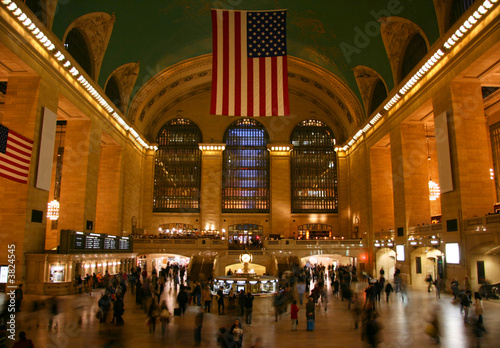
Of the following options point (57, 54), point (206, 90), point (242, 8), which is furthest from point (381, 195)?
point (57, 54)

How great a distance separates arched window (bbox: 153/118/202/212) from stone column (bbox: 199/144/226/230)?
2.80ft

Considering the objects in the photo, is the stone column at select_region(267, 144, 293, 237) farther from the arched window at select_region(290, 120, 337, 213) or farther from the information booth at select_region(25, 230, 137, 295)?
the information booth at select_region(25, 230, 137, 295)

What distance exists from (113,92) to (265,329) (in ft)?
79.6

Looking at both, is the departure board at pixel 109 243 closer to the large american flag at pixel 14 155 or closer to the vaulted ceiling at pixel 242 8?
the large american flag at pixel 14 155

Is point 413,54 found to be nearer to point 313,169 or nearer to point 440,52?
point 440,52

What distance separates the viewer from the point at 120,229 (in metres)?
32.8

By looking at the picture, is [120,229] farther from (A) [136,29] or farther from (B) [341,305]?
(B) [341,305]

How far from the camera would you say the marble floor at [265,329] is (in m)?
9.85

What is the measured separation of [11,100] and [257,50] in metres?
11.6

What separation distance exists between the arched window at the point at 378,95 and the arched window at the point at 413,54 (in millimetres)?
3696

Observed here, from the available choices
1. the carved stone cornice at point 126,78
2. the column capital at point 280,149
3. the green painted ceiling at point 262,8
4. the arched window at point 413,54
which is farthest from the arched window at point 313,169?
the carved stone cornice at point 126,78

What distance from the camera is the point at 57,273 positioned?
18.7m

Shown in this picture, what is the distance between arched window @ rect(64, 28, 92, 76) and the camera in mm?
23422

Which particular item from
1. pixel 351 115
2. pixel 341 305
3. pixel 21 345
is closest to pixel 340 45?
pixel 351 115
